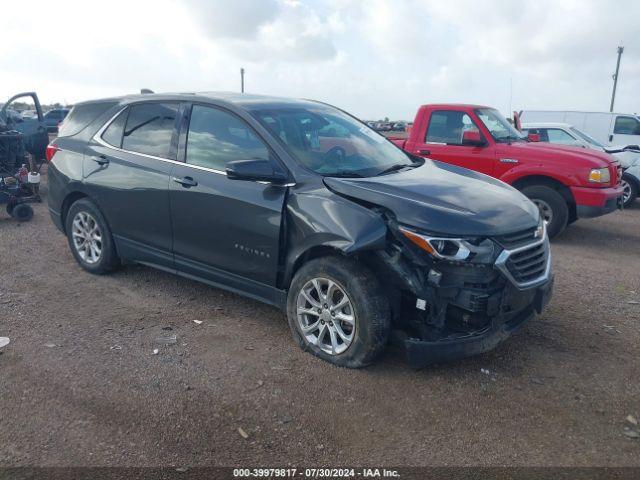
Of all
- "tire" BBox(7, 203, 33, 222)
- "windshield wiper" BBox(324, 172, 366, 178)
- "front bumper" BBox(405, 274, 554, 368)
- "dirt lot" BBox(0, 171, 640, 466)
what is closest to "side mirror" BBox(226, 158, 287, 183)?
"windshield wiper" BBox(324, 172, 366, 178)

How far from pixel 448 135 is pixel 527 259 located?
5.02 meters

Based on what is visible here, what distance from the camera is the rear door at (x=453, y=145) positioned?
8.11 m

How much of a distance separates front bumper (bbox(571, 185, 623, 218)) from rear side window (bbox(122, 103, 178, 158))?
5435 millimetres

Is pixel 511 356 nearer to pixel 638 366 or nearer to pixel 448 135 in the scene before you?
pixel 638 366

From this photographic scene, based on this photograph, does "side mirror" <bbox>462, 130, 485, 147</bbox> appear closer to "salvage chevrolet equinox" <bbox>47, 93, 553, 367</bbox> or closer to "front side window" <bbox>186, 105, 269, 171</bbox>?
"salvage chevrolet equinox" <bbox>47, 93, 553, 367</bbox>

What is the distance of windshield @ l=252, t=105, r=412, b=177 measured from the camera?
4.26m

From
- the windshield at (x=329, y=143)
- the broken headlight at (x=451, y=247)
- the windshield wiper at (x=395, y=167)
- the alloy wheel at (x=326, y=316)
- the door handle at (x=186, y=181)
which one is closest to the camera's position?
the broken headlight at (x=451, y=247)

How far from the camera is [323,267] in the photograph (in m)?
3.82

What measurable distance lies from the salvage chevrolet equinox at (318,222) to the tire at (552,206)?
329cm

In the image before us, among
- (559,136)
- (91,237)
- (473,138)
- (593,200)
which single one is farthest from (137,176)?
(559,136)

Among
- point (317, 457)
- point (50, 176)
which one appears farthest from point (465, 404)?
point (50, 176)

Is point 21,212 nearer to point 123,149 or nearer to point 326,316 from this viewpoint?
point 123,149

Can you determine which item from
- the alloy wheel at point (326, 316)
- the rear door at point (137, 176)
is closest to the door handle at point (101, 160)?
the rear door at point (137, 176)

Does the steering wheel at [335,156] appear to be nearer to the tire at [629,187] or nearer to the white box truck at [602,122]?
the tire at [629,187]
